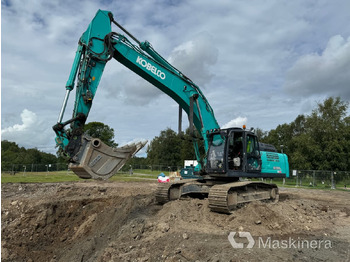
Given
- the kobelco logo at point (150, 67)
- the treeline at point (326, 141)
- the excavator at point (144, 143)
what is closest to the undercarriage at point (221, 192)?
the excavator at point (144, 143)

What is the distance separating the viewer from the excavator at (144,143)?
271 inches

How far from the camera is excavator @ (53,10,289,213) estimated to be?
6.88 metres

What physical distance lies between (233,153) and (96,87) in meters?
4.79

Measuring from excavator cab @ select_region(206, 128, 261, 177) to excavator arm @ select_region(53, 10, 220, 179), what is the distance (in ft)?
2.14

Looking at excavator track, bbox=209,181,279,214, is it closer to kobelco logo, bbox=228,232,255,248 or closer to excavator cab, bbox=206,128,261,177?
excavator cab, bbox=206,128,261,177

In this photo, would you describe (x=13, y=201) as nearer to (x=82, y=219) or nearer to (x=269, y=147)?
(x=82, y=219)

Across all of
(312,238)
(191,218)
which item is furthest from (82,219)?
(312,238)

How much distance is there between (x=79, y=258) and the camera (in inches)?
257

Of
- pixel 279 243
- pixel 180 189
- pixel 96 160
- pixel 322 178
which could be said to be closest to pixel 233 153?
pixel 180 189

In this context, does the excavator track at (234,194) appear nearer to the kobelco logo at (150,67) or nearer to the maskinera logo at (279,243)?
the maskinera logo at (279,243)

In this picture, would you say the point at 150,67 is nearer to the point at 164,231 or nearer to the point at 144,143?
the point at 144,143

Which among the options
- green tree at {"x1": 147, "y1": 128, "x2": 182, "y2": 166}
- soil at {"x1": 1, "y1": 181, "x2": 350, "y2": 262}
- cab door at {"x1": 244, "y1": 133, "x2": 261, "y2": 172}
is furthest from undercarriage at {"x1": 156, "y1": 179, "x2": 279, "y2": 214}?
green tree at {"x1": 147, "y1": 128, "x2": 182, "y2": 166}

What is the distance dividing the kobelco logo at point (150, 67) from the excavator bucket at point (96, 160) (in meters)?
3.17

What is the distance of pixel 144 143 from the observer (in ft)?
24.5
